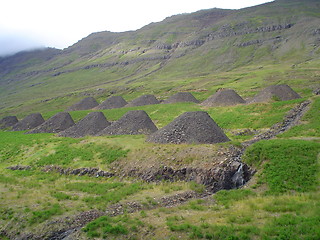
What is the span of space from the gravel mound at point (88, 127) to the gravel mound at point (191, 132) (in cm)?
1926

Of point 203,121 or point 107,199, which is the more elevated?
point 203,121

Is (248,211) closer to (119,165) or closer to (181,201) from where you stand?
(181,201)

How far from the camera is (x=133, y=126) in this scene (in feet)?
161

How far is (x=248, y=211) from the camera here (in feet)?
58.3

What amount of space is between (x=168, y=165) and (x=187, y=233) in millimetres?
14321

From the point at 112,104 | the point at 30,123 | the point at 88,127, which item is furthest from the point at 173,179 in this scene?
the point at 112,104

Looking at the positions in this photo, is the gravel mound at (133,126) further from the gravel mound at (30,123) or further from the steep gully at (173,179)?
the gravel mound at (30,123)

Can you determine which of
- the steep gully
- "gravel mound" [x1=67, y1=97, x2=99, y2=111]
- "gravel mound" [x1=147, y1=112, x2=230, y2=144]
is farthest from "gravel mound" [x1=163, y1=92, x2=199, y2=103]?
the steep gully

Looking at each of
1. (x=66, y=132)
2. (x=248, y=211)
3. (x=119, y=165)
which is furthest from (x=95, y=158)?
(x=248, y=211)

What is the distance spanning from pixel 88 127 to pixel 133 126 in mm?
11835

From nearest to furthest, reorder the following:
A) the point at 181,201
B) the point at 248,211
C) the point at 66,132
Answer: the point at 248,211 < the point at 181,201 < the point at 66,132

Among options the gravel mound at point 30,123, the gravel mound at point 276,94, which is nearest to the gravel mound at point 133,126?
the gravel mound at point 276,94

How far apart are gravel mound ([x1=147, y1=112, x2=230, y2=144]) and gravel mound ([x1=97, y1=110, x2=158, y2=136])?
8.90 meters

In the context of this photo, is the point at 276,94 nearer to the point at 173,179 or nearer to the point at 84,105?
the point at 173,179
